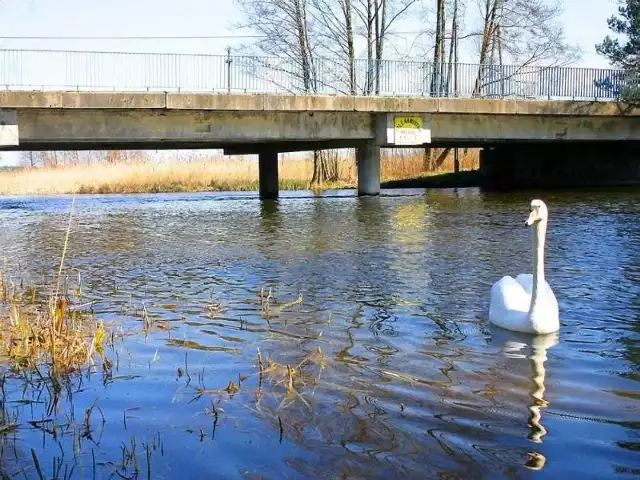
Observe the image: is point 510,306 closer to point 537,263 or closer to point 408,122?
point 537,263

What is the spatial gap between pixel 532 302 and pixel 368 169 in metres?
22.0

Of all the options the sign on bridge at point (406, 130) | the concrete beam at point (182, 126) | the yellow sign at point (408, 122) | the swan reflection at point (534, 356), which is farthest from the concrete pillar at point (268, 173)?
the swan reflection at point (534, 356)

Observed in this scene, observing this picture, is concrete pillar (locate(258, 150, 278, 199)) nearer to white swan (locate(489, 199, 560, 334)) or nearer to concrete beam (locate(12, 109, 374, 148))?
concrete beam (locate(12, 109, 374, 148))

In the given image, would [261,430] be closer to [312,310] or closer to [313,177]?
[312,310]

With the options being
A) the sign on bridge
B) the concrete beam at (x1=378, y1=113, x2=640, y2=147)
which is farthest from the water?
the concrete beam at (x1=378, y1=113, x2=640, y2=147)

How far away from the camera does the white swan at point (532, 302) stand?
6.04 m

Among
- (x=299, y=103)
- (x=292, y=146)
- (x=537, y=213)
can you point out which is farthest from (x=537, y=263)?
(x=292, y=146)

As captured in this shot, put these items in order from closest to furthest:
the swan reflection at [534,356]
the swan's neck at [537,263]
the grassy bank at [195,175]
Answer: the swan reflection at [534,356] < the swan's neck at [537,263] < the grassy bank at [195,175]

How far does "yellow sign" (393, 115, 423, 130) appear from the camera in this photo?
26.3 meters

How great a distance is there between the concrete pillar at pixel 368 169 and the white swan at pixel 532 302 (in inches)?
828

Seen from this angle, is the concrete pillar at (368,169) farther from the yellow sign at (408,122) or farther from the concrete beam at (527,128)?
the yellow sign at (408,122)

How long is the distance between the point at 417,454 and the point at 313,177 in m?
38.9

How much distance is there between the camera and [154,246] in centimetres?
1328

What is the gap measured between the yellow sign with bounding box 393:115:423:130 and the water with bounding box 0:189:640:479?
15.0m
